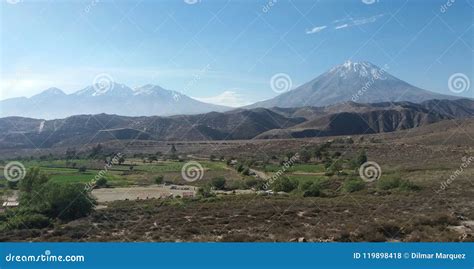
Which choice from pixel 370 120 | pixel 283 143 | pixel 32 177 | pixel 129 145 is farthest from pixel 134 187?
pixel 370 120

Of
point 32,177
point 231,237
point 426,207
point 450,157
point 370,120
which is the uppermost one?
point 370,120

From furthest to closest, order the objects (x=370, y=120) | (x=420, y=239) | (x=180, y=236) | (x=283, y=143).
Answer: (x=370, y=120)
(x=283, y=143)
(x=180, y=236)
(x=420, y=239)

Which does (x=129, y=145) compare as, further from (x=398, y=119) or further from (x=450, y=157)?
(x=398, y=119)

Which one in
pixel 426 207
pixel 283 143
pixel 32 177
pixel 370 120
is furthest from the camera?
pixel 370 120

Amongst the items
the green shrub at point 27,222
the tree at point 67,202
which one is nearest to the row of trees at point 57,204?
the tree at point 67,202

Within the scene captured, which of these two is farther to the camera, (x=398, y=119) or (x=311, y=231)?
(x=398, y=119)

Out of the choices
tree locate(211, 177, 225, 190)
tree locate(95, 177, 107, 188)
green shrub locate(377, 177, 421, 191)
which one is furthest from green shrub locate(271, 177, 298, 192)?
tree locate(95, 177, 107, 188)

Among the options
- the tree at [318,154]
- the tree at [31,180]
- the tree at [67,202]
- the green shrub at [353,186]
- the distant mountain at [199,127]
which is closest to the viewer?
the tree at [67,202]

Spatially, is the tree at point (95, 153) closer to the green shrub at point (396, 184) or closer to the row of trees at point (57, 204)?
the green shrub at point (396, 184)

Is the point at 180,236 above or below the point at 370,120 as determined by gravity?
below
